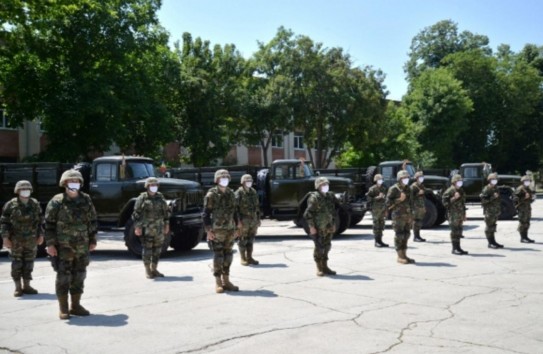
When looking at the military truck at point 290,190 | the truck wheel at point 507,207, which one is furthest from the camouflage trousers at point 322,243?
the truck wheel at point 507,207

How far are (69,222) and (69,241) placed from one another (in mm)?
252

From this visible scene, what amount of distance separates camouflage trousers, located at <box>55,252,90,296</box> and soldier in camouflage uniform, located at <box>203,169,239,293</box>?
2.13 meters

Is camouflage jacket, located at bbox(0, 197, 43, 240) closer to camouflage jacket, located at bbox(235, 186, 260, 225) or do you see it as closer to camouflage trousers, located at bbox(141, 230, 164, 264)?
camouflage trousers, located at bbox(141, 230, 164, 264)

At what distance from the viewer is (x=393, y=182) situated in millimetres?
19922

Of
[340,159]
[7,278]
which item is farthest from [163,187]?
[340,159]

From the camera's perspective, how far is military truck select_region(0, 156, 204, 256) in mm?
13656

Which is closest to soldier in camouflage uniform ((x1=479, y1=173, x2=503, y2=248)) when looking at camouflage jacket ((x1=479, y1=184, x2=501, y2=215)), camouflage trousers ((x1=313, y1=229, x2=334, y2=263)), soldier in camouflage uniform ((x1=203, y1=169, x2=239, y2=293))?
camouflage jacket ((x1=479, y1=184, x2=501, y2=215))

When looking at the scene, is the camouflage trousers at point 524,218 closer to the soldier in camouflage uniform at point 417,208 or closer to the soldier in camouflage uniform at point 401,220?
the soldier in camouflage uniform at point 417,208

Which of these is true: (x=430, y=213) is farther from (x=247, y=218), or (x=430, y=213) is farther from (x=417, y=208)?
(x=247, y=218)

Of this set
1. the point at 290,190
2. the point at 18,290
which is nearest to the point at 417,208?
the point at 290,190

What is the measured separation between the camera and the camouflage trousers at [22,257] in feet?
30.7

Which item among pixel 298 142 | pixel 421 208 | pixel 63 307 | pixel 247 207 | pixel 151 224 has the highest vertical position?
pixel 298 142

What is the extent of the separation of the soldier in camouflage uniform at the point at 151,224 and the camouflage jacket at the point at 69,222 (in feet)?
9.49

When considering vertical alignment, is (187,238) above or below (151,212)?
below
